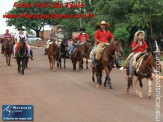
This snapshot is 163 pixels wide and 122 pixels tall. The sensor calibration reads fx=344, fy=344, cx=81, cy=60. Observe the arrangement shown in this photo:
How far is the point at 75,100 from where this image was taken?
11375mm

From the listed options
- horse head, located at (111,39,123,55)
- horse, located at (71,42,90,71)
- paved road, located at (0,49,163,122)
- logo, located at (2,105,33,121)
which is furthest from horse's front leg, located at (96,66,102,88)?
logo, located at (2,105,33,121)

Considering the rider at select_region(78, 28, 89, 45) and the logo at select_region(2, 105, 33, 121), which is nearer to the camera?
the logo at select_region(2, 105, 33, 121)

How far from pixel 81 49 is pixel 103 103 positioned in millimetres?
10068

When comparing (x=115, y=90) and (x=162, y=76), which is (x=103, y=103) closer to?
(x=115, y=90)

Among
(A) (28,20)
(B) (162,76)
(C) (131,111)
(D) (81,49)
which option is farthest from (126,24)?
(A) (28,20)

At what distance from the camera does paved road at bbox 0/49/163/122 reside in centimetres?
902

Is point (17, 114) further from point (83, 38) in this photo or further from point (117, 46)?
point (83, 38)

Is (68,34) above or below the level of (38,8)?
below

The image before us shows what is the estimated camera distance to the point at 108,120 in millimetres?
8602

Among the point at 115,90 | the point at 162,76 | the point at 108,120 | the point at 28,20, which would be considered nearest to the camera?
the point at 108,120

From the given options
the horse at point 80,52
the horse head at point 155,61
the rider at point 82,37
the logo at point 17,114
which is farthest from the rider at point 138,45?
the rider at point 82,37

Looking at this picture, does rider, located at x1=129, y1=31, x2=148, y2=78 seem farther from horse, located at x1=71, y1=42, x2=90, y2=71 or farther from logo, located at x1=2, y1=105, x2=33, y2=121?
horse, located at x1=71, y1=42, x2=90, y2=71

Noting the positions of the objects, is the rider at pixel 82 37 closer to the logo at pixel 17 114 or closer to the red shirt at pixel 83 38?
the red shirt at pixel 83 38

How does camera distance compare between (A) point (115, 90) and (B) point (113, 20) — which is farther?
(B) point (113, 20)
